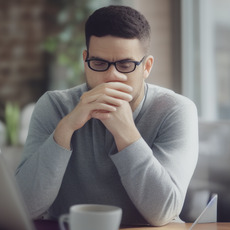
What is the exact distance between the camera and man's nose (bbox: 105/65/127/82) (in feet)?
4.14

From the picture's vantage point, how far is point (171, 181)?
116cm

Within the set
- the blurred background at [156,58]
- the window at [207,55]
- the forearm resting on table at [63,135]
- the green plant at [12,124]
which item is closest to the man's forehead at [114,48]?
the forearm resting on table at [63,135]

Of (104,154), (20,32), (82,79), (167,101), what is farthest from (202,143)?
(20,32)

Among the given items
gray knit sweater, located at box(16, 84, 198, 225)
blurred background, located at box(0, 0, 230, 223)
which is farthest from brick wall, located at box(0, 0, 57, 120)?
gray knit sweater, located at box(16, 84, 198, 225)

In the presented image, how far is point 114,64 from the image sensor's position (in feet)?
4.17

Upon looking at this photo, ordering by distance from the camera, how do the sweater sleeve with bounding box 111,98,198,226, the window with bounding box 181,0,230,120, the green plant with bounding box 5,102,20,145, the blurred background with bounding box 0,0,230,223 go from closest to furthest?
the sweater sleeve with bounding box 111,98,198,226 < the blurred background with bounding box 0,0,230,223 < the window with bounding box 181,0,230,120 < the green plant with bounding box 5,102,20,145

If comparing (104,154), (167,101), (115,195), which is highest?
(167,101)

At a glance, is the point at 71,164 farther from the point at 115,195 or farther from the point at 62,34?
the point at 62,34

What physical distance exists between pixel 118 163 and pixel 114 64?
0.92ft

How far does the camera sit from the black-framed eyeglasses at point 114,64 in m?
1.28

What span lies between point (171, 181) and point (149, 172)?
63mm

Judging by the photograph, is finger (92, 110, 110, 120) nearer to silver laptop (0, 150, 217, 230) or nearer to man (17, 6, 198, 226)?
man (17, 6, 198, 226)

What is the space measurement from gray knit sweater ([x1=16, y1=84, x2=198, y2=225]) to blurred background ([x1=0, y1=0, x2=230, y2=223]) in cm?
18

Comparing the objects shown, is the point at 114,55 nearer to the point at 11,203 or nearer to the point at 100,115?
the point at 100,115
